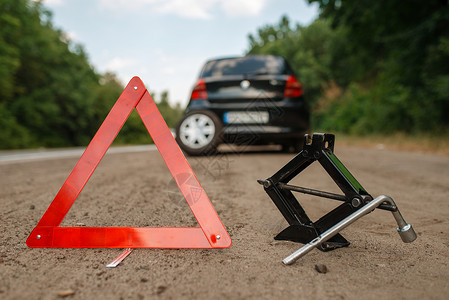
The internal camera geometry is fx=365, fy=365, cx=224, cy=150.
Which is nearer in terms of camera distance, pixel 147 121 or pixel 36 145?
pixel 147 121

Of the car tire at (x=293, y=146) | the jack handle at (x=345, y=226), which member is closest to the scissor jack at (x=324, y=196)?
the jack handle at (x=345, y=226)

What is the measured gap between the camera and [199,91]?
250 inches

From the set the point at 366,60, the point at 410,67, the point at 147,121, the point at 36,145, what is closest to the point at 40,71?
the point at 36,145

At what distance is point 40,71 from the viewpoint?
3322cm

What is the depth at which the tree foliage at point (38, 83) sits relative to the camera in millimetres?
26892

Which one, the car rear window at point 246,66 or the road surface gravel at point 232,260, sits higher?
the car rear window at point 246,66

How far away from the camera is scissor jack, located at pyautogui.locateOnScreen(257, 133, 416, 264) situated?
176 centimetres

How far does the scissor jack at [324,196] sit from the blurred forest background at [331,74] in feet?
31.6

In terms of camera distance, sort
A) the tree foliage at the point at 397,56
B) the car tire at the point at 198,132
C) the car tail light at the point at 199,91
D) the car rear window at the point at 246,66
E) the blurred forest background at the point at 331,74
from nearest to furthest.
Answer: the car tire at the point at 198,132 < the car tail light at the point at 199,91 < the car rear window at the point at 246,66 < the tree foliage at the point at 397,56 < the blurred forest background at the point at 331,74

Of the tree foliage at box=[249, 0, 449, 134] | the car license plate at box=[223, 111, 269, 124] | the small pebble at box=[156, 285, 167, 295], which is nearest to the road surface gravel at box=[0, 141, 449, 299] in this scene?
the small pebble at box=[156, 285, 167, 295]

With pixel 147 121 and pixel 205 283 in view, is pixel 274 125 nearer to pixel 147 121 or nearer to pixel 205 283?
pixel 147 121

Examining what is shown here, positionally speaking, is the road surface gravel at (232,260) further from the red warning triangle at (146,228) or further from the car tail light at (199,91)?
the car tail light at (199,91)

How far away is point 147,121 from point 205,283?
98 cm

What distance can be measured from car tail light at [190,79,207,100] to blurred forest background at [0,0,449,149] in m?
7.16
